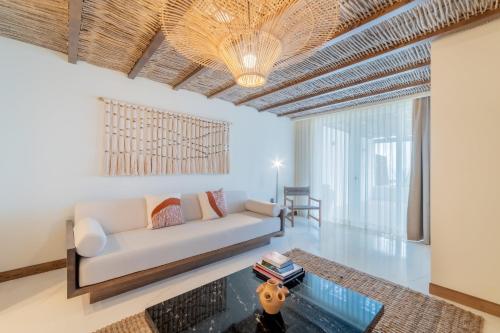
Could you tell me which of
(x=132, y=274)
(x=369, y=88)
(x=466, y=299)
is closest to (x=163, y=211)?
(x=132, y=274)

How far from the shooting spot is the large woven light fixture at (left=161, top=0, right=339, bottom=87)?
1.24m

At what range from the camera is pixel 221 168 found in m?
3.95

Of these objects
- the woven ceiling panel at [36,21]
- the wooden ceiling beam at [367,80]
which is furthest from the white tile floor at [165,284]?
the woven ceiling panel at [36,21]

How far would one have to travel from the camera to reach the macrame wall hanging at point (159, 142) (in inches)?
112

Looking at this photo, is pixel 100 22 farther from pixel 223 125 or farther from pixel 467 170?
pixel 467 170

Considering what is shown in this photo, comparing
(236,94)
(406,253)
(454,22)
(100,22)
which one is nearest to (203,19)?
(100,22)

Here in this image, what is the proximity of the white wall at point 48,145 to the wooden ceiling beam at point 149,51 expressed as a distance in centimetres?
40

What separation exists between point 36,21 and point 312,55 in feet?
8.50

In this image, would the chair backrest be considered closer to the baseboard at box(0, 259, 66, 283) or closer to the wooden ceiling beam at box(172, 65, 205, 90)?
the wooden ceiling beam at box(172, 65, 205, 90)

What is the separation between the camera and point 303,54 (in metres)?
1.63

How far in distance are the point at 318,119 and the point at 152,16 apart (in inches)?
155

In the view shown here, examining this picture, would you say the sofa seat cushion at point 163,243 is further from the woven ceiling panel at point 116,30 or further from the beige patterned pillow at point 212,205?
the woven ceiling panel at point 116,30

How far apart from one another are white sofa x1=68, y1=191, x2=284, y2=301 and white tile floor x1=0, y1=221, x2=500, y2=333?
183mm

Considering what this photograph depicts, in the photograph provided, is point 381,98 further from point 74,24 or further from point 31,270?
point 31,270
